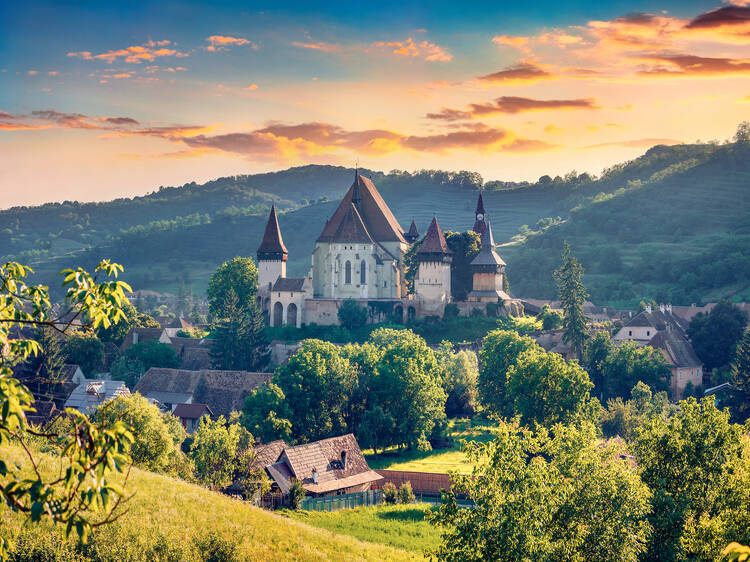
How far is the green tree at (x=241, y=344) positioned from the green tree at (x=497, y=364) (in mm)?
22790

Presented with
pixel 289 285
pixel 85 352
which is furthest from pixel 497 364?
pixel 85 352

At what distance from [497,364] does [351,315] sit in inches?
828

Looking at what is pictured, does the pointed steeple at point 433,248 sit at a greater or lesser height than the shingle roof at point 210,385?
greater

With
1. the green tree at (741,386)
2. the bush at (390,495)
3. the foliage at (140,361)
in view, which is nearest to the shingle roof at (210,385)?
the foliage at (140,361)

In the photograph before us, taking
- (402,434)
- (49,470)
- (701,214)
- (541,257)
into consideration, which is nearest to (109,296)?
(49,470)

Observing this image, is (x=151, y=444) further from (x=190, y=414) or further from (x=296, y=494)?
(x=190, y=414)

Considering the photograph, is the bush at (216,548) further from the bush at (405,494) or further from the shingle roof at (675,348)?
the shingle roof at (675,348)

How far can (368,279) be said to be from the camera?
93.1m

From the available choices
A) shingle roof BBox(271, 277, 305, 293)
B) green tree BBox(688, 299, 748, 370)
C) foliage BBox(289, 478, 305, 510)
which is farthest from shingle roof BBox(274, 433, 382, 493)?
green tree BBox(688, 299, 748, 370)

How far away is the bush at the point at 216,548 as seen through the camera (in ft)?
83.3

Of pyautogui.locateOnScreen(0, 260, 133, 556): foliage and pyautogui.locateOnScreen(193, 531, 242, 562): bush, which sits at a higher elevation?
pyautogui.locateOnScreen(0, 260, 133, 556): foliage

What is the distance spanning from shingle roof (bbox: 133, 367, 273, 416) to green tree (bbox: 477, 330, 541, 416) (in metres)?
18.0

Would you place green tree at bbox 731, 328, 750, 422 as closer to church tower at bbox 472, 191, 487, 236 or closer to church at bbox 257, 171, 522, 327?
church at bbox 257, 171, 522, 327

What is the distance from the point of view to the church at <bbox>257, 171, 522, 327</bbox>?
91.3 meters
